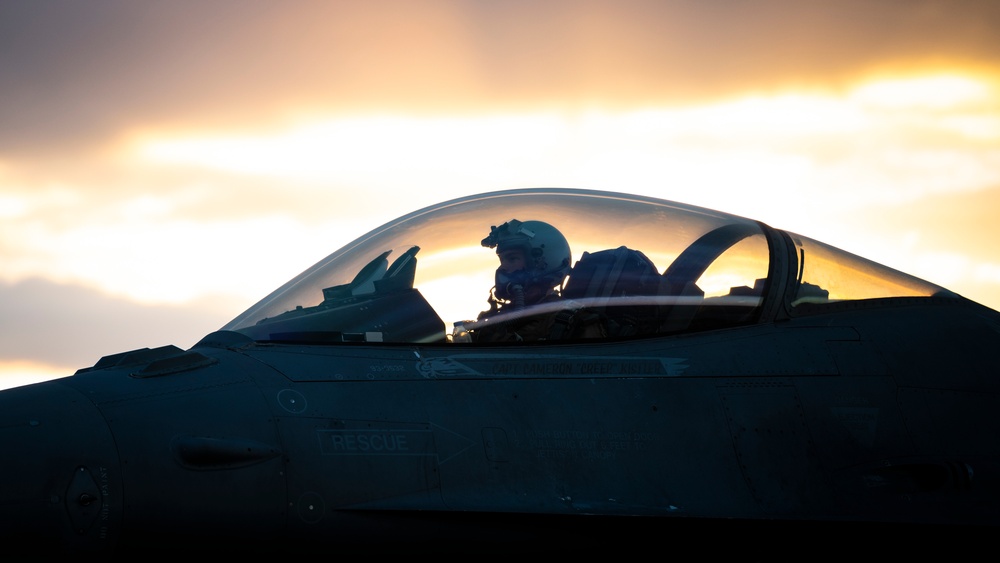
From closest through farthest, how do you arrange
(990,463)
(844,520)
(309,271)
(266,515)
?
1. (266,515)
2. (844,520)
3. (990,463)
4. (309,271)

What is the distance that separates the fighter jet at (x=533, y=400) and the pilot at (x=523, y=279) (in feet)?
0.04

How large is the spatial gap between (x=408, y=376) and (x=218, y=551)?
1306 millimetres

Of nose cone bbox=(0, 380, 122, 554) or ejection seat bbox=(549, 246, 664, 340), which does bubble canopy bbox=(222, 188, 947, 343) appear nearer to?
ejection seat bbox=(549, 246, 664, 340)

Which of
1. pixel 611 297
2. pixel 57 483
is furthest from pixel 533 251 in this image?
pixel 57 483

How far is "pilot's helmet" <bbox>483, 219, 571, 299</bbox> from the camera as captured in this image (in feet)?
20.4

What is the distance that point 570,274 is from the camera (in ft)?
20.7

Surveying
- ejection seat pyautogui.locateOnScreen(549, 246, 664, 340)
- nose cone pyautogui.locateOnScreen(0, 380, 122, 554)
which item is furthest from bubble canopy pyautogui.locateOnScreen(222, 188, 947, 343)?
nose cone pyautogui.locateOnScreen(0, 380, 122, 554)

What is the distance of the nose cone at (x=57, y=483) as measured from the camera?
4.38m

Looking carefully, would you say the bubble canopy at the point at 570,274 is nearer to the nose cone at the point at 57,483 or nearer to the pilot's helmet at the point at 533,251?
the pilot's helmet at the point at 533,251

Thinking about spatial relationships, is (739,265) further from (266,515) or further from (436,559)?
(266,515)

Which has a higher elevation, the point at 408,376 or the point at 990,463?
the point at 408,376

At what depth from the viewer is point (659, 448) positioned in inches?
219

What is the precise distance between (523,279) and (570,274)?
0.30m

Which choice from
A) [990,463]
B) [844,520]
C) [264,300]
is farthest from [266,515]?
[990,463]
